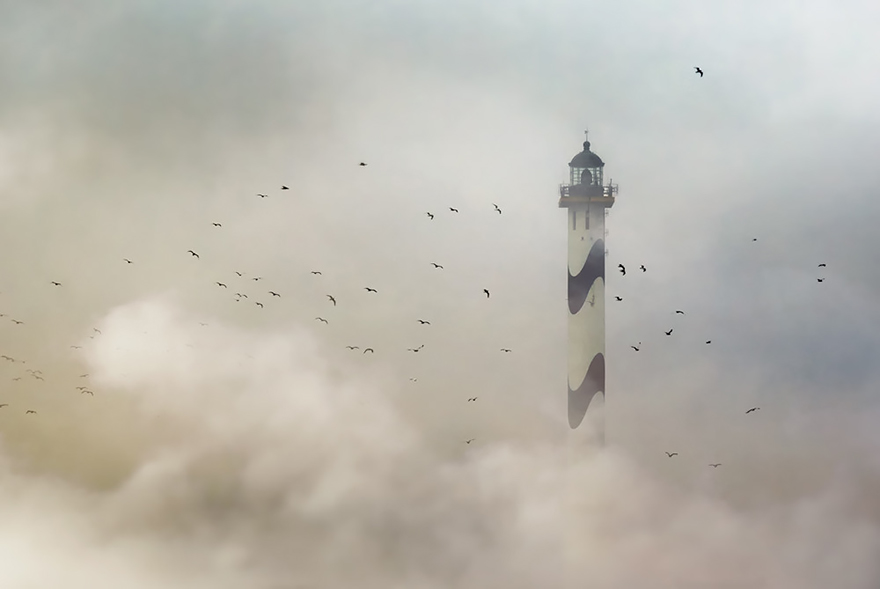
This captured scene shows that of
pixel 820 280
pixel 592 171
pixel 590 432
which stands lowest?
pixel 590 432

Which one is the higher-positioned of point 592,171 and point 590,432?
point 592,171

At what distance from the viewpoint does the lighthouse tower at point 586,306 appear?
3009 inches

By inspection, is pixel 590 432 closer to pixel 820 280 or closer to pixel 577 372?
pixel 577 372

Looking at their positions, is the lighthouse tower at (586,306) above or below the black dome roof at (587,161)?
below

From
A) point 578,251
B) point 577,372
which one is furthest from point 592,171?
point 577,372

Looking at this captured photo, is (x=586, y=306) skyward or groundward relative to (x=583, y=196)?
groundward

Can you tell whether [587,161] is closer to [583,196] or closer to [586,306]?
[583,196]

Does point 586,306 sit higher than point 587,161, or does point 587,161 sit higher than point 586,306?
point 587,161

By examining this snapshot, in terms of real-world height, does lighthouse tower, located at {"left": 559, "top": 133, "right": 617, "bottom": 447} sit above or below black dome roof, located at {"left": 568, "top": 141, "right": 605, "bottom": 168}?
below

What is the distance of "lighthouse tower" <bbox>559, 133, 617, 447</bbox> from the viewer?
251 feet

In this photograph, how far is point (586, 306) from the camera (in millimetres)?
76812

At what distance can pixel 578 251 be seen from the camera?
7631 cm

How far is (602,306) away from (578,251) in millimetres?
3779

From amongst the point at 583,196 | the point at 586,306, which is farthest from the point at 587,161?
the point at 586,306
